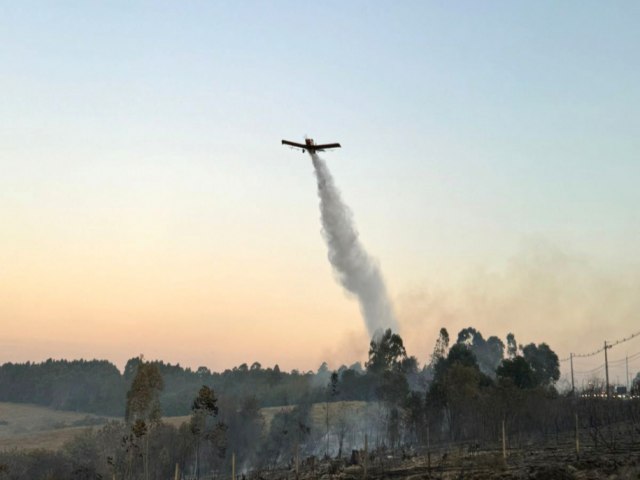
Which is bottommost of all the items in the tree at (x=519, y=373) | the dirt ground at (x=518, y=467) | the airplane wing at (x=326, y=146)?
the dirt ground at (x=518, y=467)

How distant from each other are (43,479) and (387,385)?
2910 inches

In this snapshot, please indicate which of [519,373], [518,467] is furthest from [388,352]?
[518,467]

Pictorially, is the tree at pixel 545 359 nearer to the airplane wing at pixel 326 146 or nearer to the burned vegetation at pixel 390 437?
the burned vegetation at pixel 390 437

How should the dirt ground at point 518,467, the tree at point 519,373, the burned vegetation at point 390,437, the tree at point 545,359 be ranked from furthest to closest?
the tree at point 545,359 → the tree at point 519,373 → the burned vegetation at point 390,437 → the dirt ground at point 518,467

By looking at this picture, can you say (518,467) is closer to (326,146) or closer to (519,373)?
(326,146)

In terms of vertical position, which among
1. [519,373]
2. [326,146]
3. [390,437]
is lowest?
[390,437]

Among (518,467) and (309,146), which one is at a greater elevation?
(309,146)

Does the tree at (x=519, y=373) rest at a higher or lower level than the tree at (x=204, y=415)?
higher

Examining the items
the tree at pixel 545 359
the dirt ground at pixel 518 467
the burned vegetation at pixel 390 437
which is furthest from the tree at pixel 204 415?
the tree at pixel 545 359

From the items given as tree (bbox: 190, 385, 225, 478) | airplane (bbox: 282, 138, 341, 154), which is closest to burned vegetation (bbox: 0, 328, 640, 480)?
tree (bbox: 190, 385, 225, 478)

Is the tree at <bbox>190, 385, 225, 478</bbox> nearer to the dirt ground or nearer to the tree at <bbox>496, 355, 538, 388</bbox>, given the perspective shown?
the dirt ground

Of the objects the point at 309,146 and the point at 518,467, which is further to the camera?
the point at 309,146

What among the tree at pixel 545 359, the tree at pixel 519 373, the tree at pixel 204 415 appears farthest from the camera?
the tree at pixel 545 359

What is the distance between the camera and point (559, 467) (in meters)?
49.6
